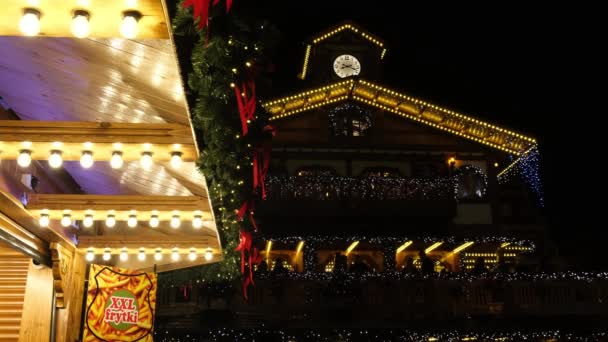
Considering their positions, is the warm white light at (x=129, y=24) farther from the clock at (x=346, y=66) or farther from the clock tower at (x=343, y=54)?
the clock at (x=346, y=66)

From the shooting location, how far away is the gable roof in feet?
79.0

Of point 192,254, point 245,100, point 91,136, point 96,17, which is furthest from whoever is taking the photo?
point 192,254

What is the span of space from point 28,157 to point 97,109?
0.74 meters

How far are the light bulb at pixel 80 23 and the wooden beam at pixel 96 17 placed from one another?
3cm

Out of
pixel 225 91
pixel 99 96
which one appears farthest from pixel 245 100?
pixel 99 96

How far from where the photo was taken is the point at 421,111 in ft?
80.2

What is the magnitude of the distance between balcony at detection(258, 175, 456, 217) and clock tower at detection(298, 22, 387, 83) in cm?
467

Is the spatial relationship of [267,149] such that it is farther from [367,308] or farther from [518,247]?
[518,247]

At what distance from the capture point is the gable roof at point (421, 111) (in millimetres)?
24078

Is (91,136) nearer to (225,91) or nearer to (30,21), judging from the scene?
(225,91)

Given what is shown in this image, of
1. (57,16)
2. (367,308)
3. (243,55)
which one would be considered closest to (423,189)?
(367,308)

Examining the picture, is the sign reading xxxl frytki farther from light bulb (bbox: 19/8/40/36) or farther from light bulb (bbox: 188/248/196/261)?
light bulb (bbox: 19/8/40/36)

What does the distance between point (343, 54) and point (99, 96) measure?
21.2 m

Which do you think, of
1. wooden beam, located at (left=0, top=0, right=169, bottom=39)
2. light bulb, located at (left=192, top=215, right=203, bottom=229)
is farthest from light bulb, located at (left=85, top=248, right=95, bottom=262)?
wooden beam, located at (left=0, top=0, right=169, bottom=39)
